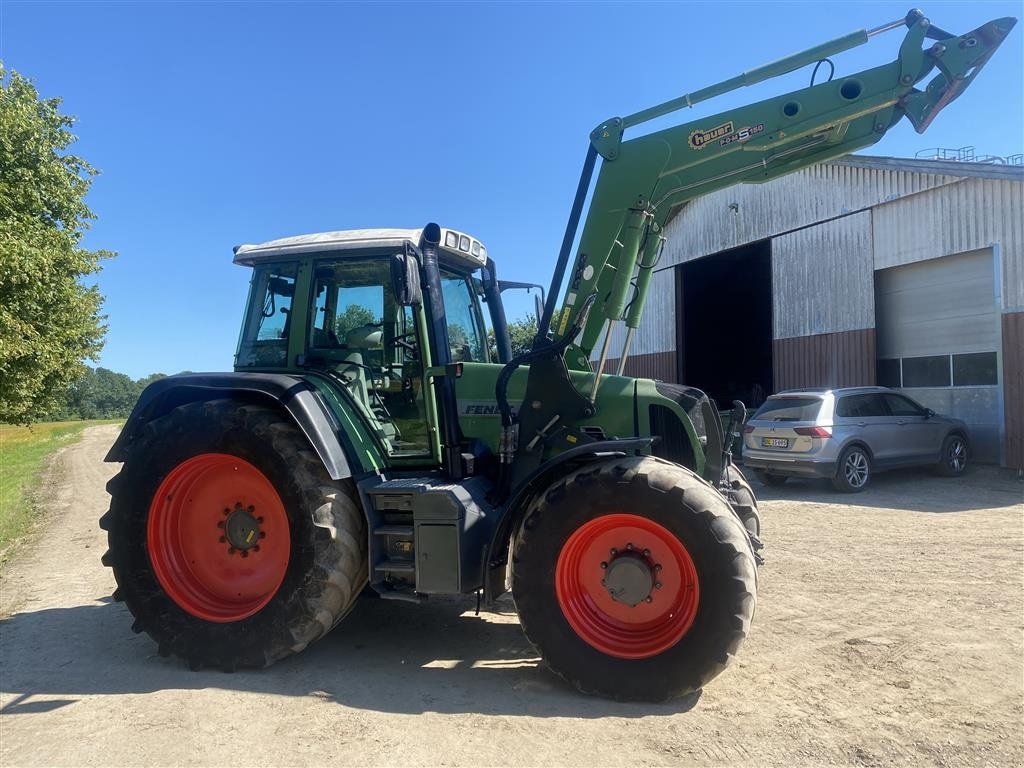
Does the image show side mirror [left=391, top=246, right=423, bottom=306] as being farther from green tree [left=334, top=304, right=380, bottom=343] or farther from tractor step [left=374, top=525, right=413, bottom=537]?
tractor step [left=374, top=525, right=413, bottom=537]

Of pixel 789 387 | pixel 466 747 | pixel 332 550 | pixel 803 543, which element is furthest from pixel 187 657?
pixel 789 387

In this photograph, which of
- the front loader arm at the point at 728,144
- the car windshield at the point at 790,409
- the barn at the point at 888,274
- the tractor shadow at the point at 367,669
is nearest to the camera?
the tractor shadow at the point at 367,669

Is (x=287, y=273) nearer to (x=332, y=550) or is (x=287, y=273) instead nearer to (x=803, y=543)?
(x=332, y=550)

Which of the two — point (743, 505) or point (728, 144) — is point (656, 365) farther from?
point (728, 144)

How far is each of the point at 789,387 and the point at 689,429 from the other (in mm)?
13851

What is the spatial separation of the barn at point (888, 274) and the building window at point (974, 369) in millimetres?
21

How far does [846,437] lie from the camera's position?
10484 mm

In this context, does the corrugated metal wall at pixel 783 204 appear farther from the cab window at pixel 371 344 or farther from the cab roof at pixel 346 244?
the cab window at pixel 371 344

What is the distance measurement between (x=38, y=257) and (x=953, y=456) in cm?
1965

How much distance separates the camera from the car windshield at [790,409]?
10562mm

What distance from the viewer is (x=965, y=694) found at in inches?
140

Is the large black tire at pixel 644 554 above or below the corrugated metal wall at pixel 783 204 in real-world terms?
below

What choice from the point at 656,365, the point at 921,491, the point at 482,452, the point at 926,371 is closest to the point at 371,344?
the point at 482,452

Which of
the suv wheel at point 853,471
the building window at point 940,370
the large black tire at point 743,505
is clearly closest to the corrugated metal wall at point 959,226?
the building window at point 940,370
